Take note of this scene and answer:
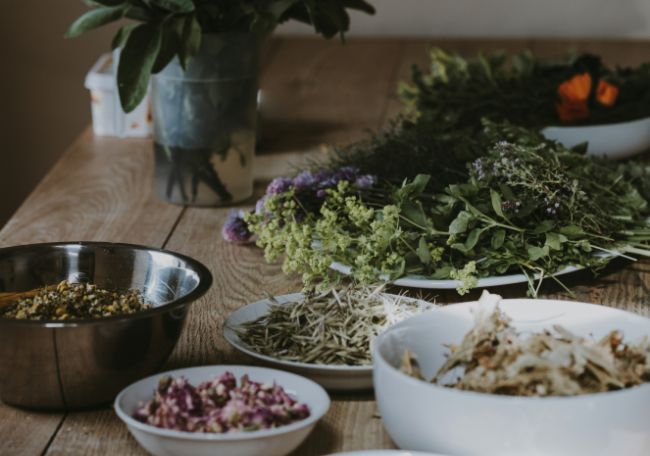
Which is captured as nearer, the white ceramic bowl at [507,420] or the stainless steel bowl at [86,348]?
the white ceramic bowl at [507,420]

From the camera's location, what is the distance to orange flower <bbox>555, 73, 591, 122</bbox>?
6.67 feet

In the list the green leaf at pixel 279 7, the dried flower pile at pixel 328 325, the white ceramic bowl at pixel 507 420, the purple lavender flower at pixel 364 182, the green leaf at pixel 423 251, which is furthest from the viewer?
the green leaf at pixel 279 7

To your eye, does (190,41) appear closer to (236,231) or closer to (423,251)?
(236,231)

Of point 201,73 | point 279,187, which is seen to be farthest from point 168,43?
point 279,187

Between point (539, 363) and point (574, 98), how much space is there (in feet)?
4.13

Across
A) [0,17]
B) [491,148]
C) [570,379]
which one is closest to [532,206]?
[491,148]

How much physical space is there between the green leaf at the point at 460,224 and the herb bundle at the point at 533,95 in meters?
0.61

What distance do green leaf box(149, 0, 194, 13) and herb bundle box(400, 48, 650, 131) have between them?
0.57 meters

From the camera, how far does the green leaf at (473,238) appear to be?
1292 millimetres

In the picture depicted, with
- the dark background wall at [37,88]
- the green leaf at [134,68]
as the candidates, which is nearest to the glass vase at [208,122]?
the green leaf at [134,68]

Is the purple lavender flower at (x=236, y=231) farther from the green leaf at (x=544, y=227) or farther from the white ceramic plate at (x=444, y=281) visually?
the green leaf at (x=544, y=227)

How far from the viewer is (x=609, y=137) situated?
1.95m

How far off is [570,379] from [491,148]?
A: 2.29ft

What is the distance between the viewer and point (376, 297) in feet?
3.83
